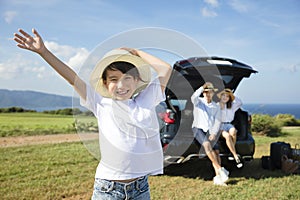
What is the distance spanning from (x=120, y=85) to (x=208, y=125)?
3.39m

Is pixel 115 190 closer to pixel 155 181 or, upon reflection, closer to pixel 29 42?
pixel 29 42

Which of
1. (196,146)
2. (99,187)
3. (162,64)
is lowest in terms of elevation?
(196,146)

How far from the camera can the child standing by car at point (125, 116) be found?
1833 mm

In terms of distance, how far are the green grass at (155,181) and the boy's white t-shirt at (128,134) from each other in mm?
2396

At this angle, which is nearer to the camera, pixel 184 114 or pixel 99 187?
pixel 99 187

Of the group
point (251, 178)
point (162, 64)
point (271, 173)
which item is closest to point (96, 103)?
point (162, 64)

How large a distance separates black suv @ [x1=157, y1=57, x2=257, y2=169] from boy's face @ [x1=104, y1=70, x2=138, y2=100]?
2.15m

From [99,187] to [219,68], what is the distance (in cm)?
359

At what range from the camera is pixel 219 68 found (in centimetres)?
499

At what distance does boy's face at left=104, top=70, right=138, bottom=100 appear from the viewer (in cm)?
187

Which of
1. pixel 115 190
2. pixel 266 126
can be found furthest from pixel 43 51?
pixel 266 126

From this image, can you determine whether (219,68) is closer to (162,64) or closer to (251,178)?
(251,178)

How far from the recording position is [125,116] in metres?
1.87

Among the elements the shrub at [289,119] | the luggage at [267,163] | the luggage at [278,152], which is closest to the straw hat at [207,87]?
the luggage at [278,152]
